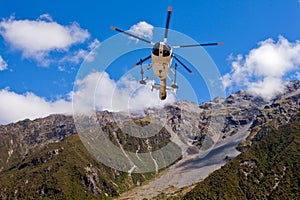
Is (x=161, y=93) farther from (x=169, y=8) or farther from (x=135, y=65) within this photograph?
(x=169, y=8)

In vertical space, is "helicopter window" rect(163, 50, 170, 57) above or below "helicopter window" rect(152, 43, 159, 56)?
below

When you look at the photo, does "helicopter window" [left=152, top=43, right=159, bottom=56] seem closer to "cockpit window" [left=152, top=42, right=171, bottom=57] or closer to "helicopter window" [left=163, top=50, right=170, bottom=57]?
"cockpit window" [left=152, top=42, right=171, bottom=57]

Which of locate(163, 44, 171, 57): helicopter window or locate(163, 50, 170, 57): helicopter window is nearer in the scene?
locate(163, 44, 171, 57): helicopter window

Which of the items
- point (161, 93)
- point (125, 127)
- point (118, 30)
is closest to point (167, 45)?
point (118, 30)

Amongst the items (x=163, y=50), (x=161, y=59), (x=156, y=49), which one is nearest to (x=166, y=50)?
(x=163, y=50)

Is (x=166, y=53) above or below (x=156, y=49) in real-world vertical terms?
below

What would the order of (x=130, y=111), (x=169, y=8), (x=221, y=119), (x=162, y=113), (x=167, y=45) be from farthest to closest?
(x=162, y=113) < (x=130, y=111) < (x=221, y=119) < (x=167, y=45) < (x=169, y=8)

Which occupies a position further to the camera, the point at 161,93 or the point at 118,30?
the point at 161,93

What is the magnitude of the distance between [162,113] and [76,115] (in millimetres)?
11599

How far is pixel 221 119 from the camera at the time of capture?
A: 35.4 m

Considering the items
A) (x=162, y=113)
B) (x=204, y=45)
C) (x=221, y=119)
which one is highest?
(x=204, y=45)

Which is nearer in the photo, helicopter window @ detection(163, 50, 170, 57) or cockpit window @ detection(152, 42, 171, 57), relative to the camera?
cockpit window @ detection(152, 42, 171, 57)

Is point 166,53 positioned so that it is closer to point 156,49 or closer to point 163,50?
point 163,50

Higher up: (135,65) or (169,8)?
(169,8)
